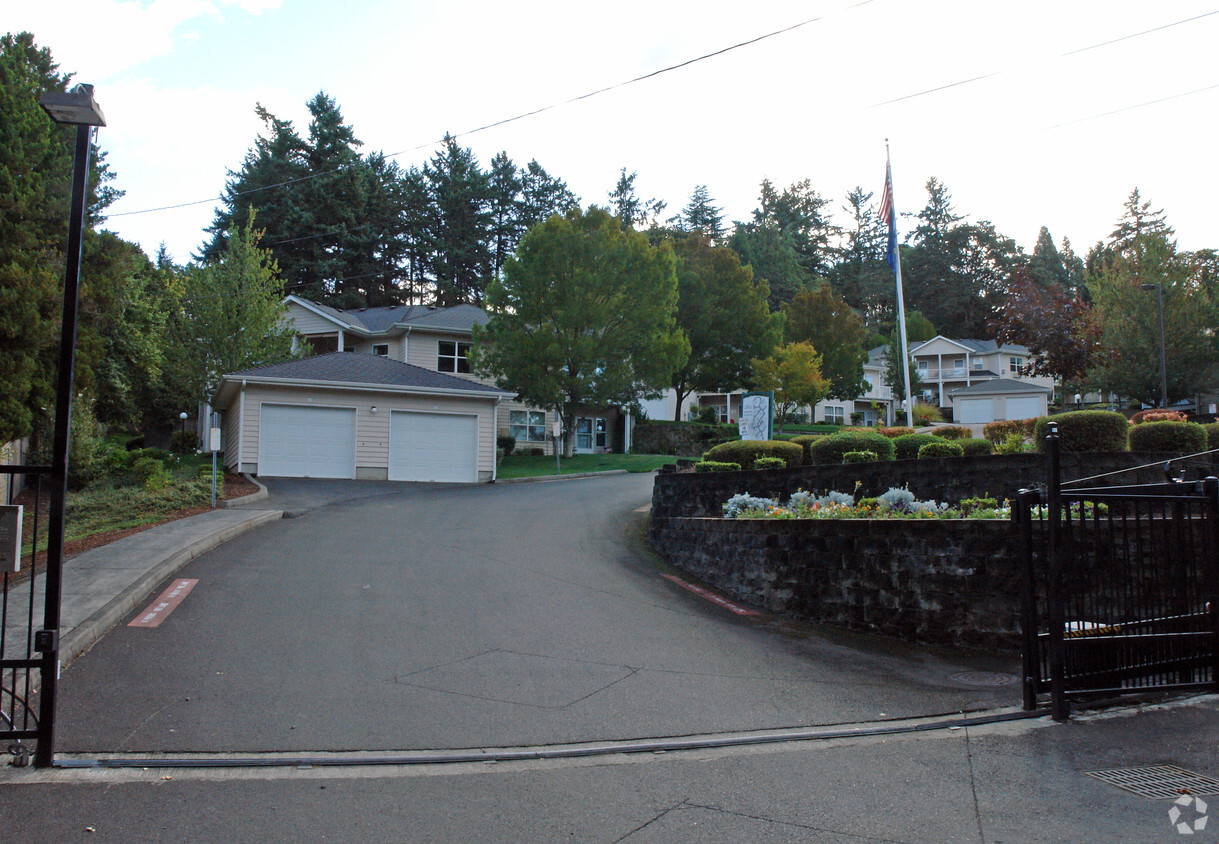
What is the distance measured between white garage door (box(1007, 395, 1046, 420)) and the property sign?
110ft

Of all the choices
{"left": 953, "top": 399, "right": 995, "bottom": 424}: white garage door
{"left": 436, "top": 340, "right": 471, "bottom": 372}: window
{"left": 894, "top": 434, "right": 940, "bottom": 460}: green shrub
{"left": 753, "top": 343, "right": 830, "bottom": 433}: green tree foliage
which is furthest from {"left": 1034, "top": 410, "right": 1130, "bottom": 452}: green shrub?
{"left": 953, "top": 399, "right": 995, "bottom": 424}: white garage door

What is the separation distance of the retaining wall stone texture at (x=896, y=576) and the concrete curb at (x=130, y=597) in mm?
7177

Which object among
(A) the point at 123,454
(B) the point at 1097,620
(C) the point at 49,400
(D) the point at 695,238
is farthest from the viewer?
(D) the point at 695,238

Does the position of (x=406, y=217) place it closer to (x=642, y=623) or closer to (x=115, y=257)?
(x=115, y=257)

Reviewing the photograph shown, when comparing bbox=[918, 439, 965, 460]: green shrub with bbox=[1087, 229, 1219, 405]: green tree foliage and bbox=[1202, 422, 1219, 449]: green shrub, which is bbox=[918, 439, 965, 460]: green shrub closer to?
bbox=[1202, 422, 1219, 449]: green shrub

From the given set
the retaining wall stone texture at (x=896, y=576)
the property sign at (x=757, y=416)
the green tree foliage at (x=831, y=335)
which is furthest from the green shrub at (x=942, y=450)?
the green tree foliage at (x=831, y=335)

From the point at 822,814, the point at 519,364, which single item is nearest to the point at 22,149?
the point at 822,814

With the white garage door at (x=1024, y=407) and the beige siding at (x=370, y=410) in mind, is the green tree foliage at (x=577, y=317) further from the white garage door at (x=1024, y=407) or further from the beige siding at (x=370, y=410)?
the white garage door at (x=1024, y=407)

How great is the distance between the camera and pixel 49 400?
14273 millimetres

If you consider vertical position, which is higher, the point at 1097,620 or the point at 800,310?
the point at 800,310

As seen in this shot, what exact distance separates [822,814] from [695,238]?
44140 millimetres

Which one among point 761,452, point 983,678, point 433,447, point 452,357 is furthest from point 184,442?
point 983,678

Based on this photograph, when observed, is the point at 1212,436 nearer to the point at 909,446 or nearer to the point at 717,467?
the point at 909,446

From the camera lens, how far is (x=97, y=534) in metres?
13.7
